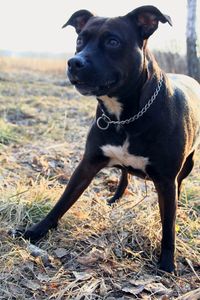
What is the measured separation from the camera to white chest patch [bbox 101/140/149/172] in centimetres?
370

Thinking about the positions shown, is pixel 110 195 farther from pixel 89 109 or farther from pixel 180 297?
pixel 89 109

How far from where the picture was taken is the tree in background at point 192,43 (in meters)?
8.99

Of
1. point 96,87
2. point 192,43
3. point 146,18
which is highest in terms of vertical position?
point 146,18

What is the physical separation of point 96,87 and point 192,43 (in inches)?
241

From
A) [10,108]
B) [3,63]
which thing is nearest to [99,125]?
[10,108]

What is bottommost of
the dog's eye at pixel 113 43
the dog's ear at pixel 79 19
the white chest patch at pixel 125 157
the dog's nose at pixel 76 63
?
the white chest patch at pixel 125 157

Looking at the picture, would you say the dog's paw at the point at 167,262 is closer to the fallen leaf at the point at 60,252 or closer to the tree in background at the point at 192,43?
the fallen leaf at the point at 60,252

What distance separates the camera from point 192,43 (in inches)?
357

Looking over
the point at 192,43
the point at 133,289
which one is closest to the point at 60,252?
the point at 133,289

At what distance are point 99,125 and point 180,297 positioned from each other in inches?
56.6

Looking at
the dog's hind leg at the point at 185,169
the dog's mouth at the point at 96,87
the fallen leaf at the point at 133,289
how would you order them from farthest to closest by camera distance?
1. the dog's hind leg at the point at 185,169
2. the dog's mouth at the point at 96,87
3. the fallen leaf at the point at 133,289

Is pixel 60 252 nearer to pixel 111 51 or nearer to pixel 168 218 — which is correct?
pixel 168 218

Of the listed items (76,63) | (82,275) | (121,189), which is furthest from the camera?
(121,189)

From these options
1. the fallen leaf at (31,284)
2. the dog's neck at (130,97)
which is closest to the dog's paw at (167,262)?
the fallen leaf at (31,284)
